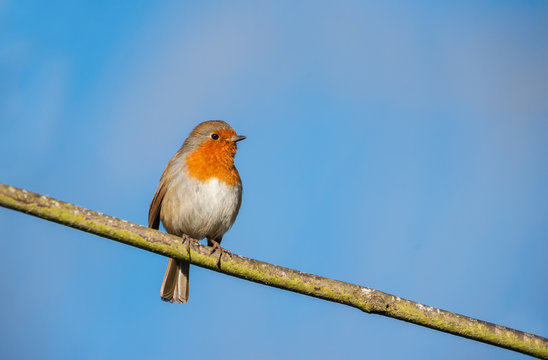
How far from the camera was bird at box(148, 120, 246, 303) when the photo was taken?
5461mm

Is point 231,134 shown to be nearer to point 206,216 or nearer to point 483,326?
point 206,216

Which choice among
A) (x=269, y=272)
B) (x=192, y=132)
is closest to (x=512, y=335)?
(x=269, y=272)

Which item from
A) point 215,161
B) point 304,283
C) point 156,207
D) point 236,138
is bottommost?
point 304,283

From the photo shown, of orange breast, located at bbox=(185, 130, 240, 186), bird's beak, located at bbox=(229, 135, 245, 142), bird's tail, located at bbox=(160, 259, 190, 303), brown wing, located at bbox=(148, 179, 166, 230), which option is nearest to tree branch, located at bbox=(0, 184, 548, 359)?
orange breast, located at bbox=(185, 130, 240, 186)

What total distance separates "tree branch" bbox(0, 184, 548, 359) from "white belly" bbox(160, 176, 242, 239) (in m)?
1.71

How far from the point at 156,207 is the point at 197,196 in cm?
65

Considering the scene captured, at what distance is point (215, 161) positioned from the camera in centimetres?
563

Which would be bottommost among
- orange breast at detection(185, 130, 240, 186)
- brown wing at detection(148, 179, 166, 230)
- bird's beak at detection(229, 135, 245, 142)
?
brown wing at detection(148, 179, 166, 230)

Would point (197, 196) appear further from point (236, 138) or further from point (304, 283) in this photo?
point (304, 283)

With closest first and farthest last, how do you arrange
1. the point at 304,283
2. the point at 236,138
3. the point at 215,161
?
the point at 304,283, the point at 215,161, the point at 236,138

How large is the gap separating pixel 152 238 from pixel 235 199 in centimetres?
→ 221

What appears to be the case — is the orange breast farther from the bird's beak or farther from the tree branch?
the tree branch

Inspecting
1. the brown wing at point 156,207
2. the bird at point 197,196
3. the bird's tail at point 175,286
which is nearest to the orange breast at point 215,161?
the bird at point 197,196

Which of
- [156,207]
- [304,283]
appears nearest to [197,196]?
[156,207]
